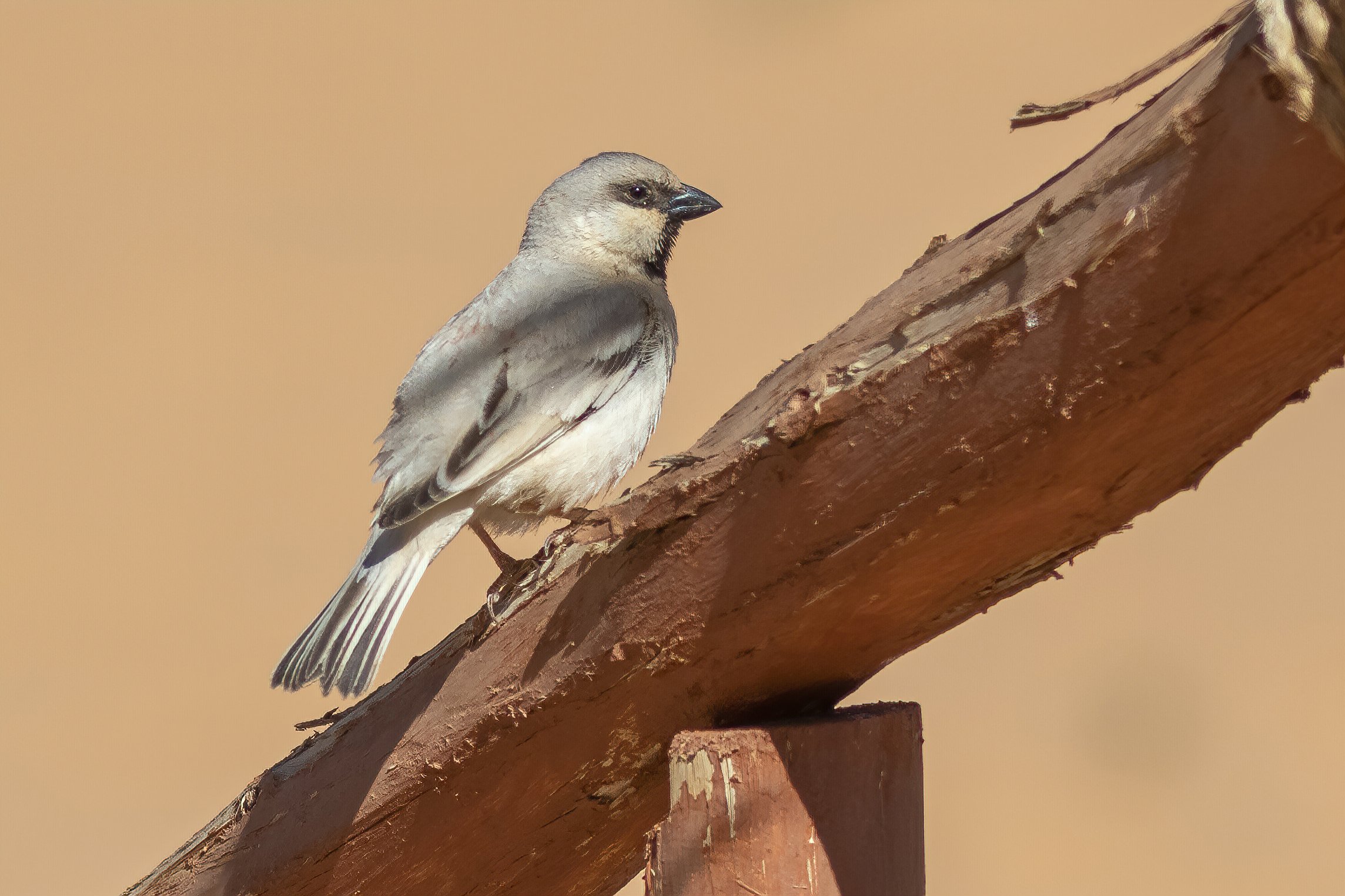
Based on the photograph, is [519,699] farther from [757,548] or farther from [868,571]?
[868,571]

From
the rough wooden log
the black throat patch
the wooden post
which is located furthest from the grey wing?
the wooden post

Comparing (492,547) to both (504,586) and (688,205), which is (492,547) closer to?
(504,586)

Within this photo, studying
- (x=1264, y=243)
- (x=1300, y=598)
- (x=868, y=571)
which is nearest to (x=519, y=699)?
(x=868, y=571)

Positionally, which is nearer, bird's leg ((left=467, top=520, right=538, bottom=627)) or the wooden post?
the wooden post

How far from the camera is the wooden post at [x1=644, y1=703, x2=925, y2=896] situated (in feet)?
6.70

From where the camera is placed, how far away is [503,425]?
12.7ft

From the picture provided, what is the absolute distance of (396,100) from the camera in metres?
21.1

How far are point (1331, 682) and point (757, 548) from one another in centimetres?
908

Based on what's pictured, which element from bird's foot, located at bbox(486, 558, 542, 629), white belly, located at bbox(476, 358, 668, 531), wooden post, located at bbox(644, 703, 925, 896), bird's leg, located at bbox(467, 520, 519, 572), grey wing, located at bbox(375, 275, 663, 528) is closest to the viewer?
wooden post, located at bbox(644, 703, 925, 896)

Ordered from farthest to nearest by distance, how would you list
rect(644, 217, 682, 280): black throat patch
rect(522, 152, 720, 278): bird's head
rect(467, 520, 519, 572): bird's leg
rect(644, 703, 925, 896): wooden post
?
1. rect(644, 217, 682, 280): black throat patch
2. rect(522, 152, 720, 278): bird's head
3. rect(467, 520, 519, 572): bird's leg
4. rect(644, 703, 925, 896): wooden post

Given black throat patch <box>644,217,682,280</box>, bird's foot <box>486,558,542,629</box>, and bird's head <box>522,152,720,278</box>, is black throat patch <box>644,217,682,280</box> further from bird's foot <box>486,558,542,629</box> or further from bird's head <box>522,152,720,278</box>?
bird's foot <box>486,558,542,629</box>

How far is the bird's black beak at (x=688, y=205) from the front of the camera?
520 cm

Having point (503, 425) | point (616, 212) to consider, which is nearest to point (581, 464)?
point (503, 425)

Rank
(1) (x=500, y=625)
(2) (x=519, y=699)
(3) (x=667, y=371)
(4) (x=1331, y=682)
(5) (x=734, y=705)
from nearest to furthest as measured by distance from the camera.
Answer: (5) (x=734, y=705) < (2) (x=519, y=699) < (1) (x=500, y=625) < (3) (x=667, y=371) < (4) (x=1331, y=682)
